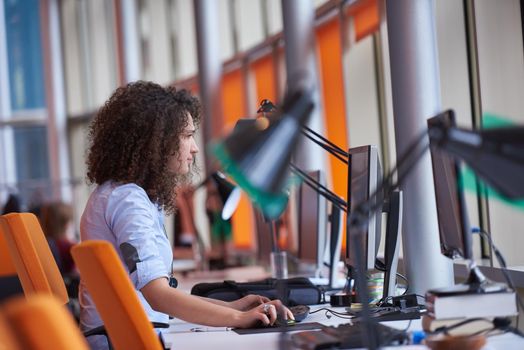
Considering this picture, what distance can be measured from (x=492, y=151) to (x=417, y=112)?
1.71 m

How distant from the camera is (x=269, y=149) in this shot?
161cm

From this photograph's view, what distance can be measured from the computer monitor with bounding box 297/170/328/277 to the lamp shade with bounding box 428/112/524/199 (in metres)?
1.99

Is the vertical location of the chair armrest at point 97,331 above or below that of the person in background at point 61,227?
below

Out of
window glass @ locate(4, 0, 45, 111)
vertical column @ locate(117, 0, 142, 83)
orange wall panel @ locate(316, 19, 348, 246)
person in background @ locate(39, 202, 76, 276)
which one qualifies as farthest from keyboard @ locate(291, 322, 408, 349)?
window glass @ locate(4, 0, 45, 111)

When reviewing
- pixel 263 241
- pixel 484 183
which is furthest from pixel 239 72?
pixel 484 183

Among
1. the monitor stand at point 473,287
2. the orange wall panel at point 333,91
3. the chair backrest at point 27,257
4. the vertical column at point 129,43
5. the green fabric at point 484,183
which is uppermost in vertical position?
the vertical column at point 129,43

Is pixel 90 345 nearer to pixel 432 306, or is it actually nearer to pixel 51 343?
pixel 432 306

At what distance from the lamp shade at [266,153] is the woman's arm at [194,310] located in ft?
2.86

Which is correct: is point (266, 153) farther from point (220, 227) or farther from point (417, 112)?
point (220, 227)

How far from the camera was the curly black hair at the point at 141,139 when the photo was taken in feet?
8.91

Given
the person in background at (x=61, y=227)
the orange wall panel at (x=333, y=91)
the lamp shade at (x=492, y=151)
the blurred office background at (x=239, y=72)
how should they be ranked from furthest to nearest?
the person in background at (x=61, y=227)
the orange wall panel at (x=333, y=91)
the blurred office background at (x=239, y=72)
the lamp shade at (x=492, y=151)

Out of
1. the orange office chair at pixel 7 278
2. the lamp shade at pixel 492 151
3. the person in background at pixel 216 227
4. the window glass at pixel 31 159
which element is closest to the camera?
the lamp shade at pixel 492 151

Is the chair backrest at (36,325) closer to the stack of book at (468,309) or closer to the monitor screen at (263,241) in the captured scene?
the stack of book at (468,309)

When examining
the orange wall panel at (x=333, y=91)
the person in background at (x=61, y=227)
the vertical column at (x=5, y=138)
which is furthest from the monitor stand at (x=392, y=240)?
the vertical column at (x=5, y=138)
